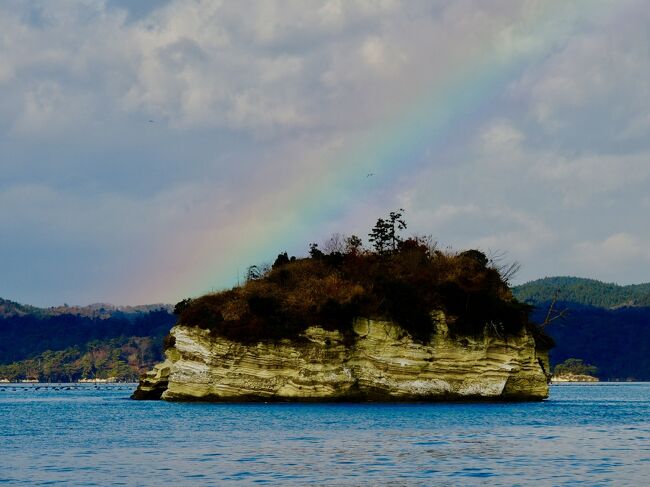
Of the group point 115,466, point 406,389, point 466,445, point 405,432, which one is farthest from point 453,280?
point 115,466

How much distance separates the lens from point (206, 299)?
89.0 meters

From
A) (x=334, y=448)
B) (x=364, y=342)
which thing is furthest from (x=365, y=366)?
(x=334, y=448)

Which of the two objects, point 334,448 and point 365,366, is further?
point 365,366

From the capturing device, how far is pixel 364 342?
268ft

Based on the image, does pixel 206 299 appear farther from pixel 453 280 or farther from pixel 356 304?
pixel 453 280

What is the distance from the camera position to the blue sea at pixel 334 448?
114 feet

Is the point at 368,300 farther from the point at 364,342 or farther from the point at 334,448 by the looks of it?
the point at 334,448

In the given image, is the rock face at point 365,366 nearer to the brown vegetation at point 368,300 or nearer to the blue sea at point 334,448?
the brown vegetation at point 368,300

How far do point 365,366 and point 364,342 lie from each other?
198 centimetres

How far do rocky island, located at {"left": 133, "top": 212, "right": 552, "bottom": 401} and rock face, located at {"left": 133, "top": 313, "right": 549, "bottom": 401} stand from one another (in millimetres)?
83

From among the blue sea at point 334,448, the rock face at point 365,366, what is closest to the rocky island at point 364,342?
the rock face at point 365,366

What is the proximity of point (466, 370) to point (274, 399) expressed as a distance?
53.5 ft

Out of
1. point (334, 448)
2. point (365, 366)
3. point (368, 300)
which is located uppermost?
point (368, 300)

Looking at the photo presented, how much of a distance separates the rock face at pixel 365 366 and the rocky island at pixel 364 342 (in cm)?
8
